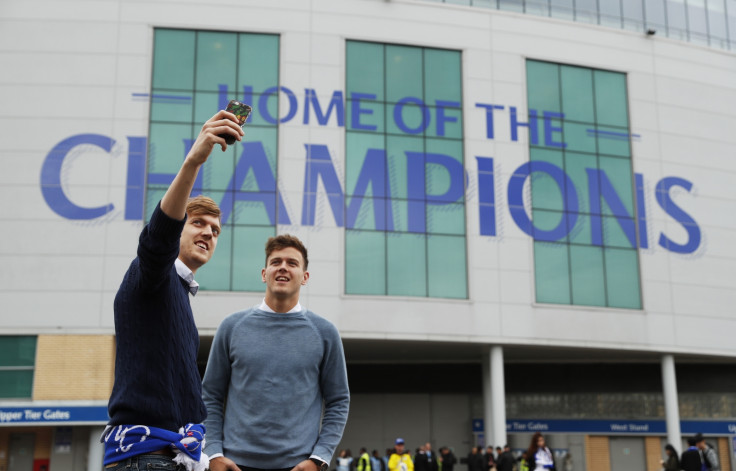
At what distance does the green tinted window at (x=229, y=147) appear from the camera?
2791 centimetres

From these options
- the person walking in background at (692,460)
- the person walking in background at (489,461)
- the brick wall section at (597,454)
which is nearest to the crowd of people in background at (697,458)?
the person walking in background at (692,460)

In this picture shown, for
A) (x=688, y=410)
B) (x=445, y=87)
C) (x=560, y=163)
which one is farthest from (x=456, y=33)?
(x=688, y=410)

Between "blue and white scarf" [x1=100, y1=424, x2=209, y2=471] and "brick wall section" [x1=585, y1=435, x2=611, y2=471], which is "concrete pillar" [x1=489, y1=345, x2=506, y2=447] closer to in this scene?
"brick wall section" [x1=585, y1=435, x2=611, y2=471]

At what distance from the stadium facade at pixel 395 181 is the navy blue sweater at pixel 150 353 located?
80.5ft

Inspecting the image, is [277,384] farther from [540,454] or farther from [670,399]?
[670,399]

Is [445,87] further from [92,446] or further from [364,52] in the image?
[92,446]

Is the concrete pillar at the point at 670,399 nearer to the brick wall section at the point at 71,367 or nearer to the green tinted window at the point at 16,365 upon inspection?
the brick wall section at the point at 71,367

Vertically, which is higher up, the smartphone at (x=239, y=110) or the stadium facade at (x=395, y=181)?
the stadium facade at (x=395, y=181)

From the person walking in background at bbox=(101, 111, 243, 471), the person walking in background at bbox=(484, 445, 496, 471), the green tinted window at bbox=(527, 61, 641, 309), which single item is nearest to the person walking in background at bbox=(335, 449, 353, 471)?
the person walking in background at bbox=(484, 445, 496, 471)

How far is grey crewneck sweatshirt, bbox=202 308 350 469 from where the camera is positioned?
4.45m

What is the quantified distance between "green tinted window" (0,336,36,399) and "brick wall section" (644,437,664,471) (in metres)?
23.6

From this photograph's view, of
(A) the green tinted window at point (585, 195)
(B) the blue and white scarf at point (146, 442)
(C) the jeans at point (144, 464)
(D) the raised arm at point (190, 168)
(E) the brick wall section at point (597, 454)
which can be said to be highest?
(A) the green tinted window at point (585, 195)

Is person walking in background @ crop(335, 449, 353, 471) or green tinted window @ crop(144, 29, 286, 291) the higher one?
green tinted window @ crop(144, 29, 286, 291)

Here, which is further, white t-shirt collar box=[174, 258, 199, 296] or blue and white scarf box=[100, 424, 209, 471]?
white t-shirt collar box=[174, 258, 199, 296]
